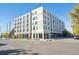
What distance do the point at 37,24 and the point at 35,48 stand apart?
93cm

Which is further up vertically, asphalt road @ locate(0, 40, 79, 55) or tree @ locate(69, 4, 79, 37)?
tree @ locate(69, 4, 79, 37)

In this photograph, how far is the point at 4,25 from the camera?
642 centimetres

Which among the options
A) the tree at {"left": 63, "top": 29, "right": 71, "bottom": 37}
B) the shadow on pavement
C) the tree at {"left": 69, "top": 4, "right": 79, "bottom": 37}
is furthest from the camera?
the tree at {"left": 69, "top": 4, "right": 79, "bottom": 37}

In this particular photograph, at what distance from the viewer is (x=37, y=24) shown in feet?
22.1

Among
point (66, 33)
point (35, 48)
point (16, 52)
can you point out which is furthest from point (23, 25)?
point (66, 33)

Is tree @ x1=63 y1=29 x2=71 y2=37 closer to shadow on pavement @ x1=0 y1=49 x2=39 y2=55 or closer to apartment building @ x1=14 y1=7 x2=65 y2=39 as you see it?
apartment building @ x1=14 y1=7 x2=65 y2=39

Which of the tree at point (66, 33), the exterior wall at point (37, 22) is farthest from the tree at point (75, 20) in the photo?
the exterior wall at point (37, 22)

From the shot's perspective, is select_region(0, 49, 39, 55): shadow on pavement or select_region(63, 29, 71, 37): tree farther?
select_region(63, 29, 71, 37): tree

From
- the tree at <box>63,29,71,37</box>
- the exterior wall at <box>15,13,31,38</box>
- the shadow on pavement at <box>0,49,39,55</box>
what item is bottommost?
the shadow on pavement at <box>0,49,39,55</box>

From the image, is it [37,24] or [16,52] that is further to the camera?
[37,24]

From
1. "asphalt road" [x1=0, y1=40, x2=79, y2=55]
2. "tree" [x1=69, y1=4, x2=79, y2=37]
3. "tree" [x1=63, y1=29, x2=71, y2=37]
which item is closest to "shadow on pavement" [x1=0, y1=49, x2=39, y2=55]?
"asphalt road" [x1=0, y1=40, x2=79, y2=55]

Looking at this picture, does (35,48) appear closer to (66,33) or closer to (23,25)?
(23,25)

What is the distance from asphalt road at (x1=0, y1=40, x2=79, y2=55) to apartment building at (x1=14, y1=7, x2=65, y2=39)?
A: 0.82 ft

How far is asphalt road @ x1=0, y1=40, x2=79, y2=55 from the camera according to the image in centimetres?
589
